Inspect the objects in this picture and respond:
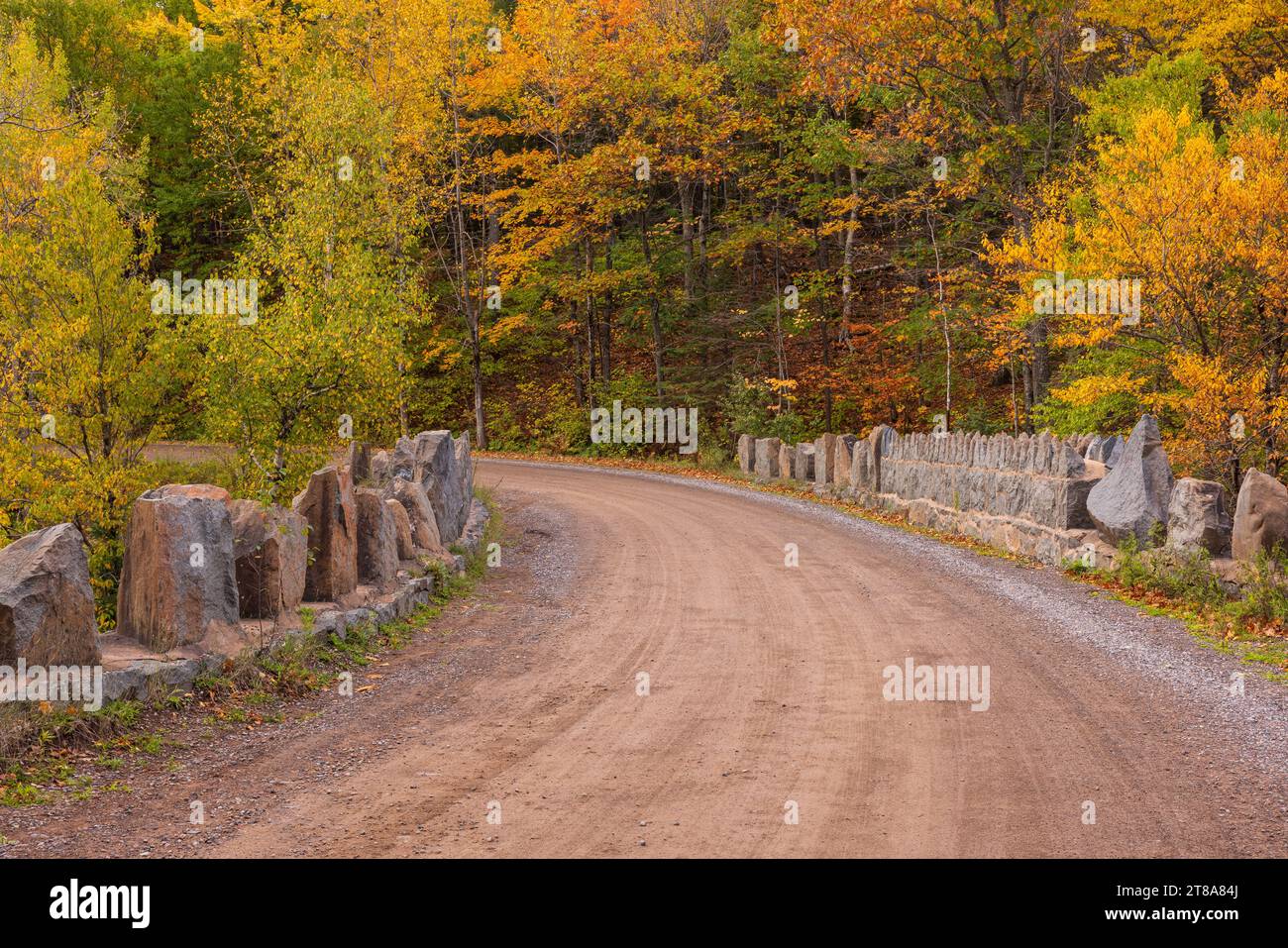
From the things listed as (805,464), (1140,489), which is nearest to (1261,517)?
(1140,489)

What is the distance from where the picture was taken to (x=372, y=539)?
11422 mm

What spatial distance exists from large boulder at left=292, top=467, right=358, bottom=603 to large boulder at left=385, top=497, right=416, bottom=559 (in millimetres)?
2196

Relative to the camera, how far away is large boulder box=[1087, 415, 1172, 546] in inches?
517

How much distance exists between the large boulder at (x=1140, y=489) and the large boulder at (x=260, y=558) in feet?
32.8

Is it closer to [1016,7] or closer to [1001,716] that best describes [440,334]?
[1016,7]

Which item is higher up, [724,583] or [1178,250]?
[1178,250]

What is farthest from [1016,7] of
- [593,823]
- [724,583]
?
[593,823]

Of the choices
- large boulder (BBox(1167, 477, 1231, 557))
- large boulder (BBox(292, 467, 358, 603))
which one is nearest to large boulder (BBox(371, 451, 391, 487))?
large boulder (BBox(292, 467, 358, 603))

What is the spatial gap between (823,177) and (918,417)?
9.43 m

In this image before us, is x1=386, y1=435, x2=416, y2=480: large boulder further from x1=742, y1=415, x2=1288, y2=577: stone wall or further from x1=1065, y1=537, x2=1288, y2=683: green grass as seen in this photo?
x1=1065, y1=537, x2=1288, y2=683: green grass

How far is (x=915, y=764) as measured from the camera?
22.8 feet

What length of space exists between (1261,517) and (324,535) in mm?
9823

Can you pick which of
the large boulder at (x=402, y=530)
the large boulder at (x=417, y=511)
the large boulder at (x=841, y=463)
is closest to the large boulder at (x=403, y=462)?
the large boulder at (x=417, y=511)

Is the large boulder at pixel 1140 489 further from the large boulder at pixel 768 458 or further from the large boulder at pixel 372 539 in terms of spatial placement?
the large boulder at pixel 768 458
